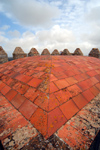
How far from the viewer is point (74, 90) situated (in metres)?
1.76

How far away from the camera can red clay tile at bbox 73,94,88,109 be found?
151cm

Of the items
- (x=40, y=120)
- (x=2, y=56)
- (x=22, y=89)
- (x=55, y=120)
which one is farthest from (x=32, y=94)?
(x=2, y=56)

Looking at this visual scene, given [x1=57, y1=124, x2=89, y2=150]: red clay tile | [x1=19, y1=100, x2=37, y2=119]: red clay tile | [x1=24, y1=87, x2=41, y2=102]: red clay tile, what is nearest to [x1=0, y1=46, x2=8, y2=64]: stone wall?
[x1=24, y1=87, x2=41, y2=102]: red clay tile

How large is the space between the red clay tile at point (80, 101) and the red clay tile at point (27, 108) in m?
0.80

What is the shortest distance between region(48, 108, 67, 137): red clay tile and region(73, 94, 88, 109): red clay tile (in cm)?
45

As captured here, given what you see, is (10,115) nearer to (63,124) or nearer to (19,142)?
(19,142)

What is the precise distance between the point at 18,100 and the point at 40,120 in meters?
0.72

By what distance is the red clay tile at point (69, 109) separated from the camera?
1.27 metres

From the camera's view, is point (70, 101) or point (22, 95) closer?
point (70, 101)

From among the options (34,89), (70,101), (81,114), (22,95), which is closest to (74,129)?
(81,114)

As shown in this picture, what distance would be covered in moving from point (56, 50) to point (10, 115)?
936 cm

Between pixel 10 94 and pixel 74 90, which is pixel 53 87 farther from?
pixel 10 94

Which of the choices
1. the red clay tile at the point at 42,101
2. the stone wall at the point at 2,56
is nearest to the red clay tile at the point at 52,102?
the red clay tile at the point at 42,101

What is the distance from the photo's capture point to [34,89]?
5.45 feet
